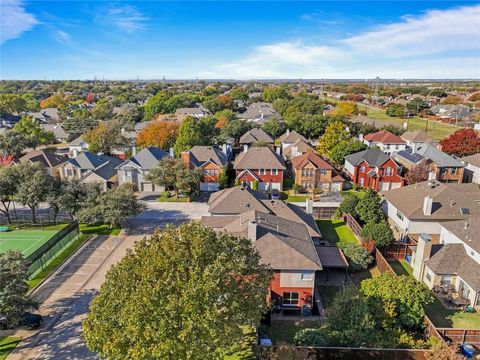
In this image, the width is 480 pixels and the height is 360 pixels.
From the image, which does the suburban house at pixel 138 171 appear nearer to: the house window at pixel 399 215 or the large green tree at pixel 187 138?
the large green tree at pixel 187 138

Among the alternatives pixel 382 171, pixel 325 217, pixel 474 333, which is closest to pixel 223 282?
pixel 474 333

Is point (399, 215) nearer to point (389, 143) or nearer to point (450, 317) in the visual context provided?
point (450, 317)

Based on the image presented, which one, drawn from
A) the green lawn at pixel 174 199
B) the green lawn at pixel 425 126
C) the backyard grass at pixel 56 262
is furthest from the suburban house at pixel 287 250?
the green lawn at pixel 425 126

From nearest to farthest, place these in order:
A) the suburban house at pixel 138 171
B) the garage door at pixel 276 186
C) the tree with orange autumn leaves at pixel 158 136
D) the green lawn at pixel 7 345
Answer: the green lawn at pixel 7 345 < the suburban house at pixel 138 171 < the garage door at pixel 276 186 < the tree with orange autumn leaves at pixel 158 136

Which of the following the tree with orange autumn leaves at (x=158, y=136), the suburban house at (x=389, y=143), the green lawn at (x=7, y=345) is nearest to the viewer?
the green lawn at (x=7, y=345)

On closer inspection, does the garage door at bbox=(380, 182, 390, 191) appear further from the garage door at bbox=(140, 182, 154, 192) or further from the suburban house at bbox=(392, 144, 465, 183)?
the garage door at bbox=(140, 182, 154, 192)

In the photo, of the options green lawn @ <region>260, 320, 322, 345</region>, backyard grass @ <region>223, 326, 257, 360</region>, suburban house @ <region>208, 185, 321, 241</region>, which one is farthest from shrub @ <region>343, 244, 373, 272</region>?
backyard grass @ <region>223, 326, 257, 360</region>

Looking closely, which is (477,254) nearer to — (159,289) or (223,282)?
(223,282)
